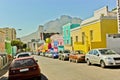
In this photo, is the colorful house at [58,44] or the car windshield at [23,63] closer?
the car windshield at [23,63]

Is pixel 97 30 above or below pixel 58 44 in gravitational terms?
→ above

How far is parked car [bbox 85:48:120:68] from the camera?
73.2ft

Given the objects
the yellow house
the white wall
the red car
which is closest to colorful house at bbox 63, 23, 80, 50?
the yellow house

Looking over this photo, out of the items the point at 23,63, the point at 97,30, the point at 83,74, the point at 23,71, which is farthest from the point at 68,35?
the point at 23,71

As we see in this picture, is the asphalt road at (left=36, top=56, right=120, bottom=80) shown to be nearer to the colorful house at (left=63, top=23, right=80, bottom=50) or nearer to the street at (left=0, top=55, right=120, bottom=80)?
the street at (left=0, top=55, right=120, bottom=80)

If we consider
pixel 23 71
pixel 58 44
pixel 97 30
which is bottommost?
pixel 23 71

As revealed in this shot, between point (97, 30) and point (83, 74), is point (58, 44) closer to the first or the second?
point (97, 30)

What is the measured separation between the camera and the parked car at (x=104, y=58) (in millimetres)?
22297

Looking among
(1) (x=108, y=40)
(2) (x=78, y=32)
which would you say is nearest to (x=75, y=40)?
(2) (x=78, y=32)

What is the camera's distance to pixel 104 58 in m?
22.8

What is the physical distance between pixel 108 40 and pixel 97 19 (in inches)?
286

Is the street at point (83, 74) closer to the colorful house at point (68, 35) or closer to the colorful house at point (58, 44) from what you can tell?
the colorful house at point (68, 35)

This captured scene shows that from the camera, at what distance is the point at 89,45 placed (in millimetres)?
42656

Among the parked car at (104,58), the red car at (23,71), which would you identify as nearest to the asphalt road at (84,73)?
the parked car at (104,58)
